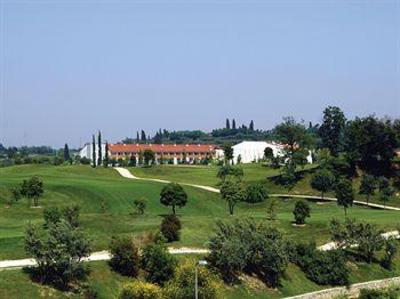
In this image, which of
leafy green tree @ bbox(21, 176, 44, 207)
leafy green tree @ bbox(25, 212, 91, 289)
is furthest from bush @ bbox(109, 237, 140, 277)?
leafy green tree @ bbox(21, 176, 44, 207)

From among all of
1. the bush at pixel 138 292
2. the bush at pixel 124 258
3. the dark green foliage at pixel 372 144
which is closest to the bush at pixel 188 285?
the bush at pixel 138 292

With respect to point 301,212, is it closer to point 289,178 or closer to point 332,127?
point 289,178

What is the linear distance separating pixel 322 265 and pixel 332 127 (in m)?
72.2

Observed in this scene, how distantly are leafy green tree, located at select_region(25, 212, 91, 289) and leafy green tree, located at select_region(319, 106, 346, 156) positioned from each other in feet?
275

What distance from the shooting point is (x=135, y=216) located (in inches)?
2611

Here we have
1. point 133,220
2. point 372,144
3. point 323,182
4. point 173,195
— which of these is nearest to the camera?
point 133,220

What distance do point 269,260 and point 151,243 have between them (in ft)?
29.3

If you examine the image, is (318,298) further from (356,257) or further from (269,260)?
(356,257)

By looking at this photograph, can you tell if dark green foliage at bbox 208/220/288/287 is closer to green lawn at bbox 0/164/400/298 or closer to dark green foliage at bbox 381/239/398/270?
green lawn at bbox 0/164/400/298

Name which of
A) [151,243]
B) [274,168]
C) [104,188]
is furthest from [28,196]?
[274,168]

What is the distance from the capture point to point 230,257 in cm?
4888

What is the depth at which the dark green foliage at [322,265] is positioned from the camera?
5450cm

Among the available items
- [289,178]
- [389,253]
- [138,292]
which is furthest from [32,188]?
[289,178]

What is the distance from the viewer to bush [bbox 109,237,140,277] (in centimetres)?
4625
